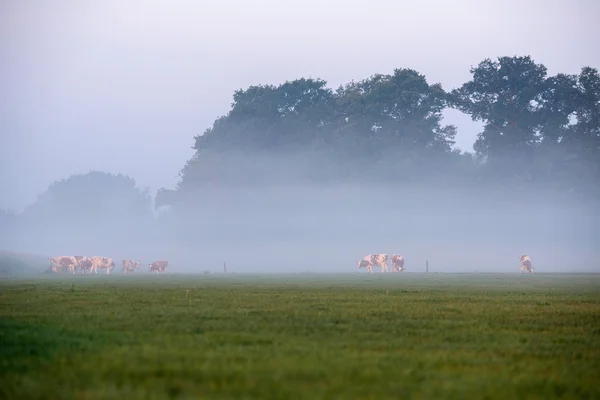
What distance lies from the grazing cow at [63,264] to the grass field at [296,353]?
6167 centimetres

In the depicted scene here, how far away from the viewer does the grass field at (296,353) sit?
7.47m

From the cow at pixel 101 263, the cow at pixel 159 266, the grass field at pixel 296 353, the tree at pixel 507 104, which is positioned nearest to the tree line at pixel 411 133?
the tree at pixel 507 104

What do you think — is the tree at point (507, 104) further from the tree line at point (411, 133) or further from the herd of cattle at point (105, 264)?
the herd of cattle at point (105, 264)

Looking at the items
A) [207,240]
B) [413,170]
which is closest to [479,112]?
[413,170]

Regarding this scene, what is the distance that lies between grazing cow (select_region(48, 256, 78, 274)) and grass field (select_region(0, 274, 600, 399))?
61674 millimetres

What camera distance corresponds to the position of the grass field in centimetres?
747

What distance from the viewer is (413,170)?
97.2 metres

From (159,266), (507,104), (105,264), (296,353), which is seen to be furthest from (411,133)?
(296,353)

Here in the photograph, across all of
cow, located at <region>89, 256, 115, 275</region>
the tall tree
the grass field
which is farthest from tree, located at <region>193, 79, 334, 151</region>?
the grass field

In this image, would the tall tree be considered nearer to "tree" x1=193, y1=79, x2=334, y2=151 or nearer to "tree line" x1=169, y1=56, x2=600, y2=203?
"tree line" x1=169, y1=56, x2=600, y2=203

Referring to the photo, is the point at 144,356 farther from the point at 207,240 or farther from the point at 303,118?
the point at 207,240

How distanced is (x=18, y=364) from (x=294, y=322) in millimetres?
5771

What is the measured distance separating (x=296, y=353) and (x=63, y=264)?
71.7 m

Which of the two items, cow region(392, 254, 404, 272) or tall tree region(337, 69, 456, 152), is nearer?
cow region(392, 254, 404, 272)
